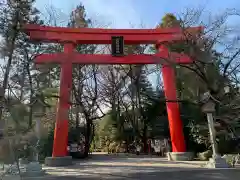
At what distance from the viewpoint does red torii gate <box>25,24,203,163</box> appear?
15.4 m

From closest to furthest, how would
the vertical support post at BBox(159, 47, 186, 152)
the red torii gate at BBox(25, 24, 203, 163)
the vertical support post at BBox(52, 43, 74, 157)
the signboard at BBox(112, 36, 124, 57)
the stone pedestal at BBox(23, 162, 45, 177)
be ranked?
the stone pedestal at BBox(23, 162, 45, 177), the vertical support post at BBox(52, 43, 74, 157), the red torii gate at BBox(25, 24, 203, 163), the vertical support post at BBox(159, 47, 186, 152), the signboard at BBox(112, 36, 124, 57)

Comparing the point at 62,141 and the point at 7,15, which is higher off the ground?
the point at 7,15

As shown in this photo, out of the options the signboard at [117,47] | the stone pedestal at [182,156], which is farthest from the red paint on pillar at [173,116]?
the signboard at [117,47]

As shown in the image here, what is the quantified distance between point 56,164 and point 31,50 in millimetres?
7107

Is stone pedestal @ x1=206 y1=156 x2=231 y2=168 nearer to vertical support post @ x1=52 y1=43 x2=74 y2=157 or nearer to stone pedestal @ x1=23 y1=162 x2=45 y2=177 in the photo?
stone pedestal @ x1=23 y1=162 x2=45 y2=177

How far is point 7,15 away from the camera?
1260 centimetres

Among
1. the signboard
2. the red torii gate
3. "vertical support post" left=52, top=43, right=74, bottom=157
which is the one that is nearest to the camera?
"vertical support post" left=52, top=43, right=74, bottom=157

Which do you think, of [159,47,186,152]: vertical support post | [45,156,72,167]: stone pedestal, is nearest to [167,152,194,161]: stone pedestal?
[159,47,186,152]: vertical support post

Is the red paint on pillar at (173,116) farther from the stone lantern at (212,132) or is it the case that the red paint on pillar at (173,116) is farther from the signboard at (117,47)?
the stone lantern at (212,132)

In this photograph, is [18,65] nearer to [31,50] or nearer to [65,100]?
[31,50]

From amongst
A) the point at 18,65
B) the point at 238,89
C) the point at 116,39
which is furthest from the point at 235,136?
the point at 18,65

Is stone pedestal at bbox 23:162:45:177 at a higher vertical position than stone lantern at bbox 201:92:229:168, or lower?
lower

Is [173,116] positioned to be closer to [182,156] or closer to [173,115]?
[173,115]

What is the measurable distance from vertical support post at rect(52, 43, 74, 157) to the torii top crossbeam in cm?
63
